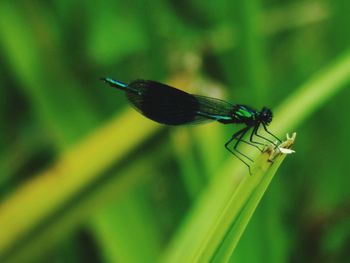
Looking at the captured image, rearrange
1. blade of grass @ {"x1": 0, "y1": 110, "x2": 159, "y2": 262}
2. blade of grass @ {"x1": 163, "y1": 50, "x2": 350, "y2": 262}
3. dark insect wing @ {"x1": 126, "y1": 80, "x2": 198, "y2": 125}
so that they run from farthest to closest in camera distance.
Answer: blade of grass @ {"x1": 0, "y1": 110, "x2": 159, "y2": 262}, blade of grass @ {"x1": 163, "y1": 50, "x2": 350, "y2": 262}, dark insect wing @ {"x1": 126, "y1": 80, "x2": 198, "y2": 125}

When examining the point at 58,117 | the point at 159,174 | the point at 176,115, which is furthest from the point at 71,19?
the point at 176,115

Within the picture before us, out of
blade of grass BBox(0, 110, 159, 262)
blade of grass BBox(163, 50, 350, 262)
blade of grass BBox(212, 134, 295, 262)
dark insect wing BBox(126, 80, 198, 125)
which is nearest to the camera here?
blade of grass BBox(212, 134, 295, 262)

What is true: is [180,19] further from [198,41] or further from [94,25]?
[94,25]

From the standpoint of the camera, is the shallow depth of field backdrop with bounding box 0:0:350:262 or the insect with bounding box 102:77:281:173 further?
the shallow depth of field backdrop with bounding box 0:0:350:262

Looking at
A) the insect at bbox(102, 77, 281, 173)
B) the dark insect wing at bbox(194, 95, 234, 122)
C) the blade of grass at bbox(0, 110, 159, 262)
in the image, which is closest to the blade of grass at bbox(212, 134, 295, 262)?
the insect at bbox(102, 77, 281, 173)

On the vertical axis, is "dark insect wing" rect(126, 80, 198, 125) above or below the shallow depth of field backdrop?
below

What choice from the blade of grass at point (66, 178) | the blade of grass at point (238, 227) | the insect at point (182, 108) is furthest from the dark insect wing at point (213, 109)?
the blade of grass at point (238, 227)

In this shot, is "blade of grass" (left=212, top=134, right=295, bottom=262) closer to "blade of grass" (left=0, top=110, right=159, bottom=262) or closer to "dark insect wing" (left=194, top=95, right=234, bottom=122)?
"dark insect wing" (left=194, top=95, right=234, bottom=122)
